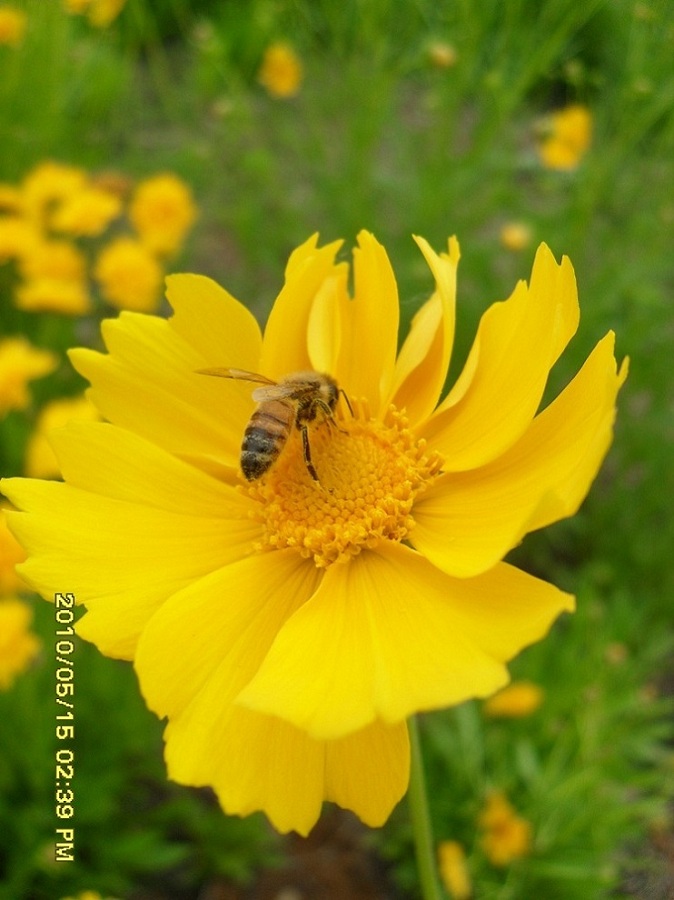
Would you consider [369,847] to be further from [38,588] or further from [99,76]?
[99,76]

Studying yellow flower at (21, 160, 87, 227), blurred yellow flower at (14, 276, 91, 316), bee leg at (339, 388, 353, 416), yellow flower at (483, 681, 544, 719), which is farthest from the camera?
yellow flower at (21, 160, 87, 227)

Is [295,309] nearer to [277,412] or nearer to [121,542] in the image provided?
[277,412]

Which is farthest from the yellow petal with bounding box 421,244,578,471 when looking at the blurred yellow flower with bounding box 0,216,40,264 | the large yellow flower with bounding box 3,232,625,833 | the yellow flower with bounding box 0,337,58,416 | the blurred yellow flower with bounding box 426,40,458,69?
the blurred yellow flower with bounding box 0,216,40,264

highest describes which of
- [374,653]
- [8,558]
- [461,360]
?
[461,360]

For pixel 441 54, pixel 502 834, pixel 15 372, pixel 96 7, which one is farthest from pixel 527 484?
pixel 96 7

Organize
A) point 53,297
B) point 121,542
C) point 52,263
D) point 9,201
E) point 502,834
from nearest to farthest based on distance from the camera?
point 121,542 → point 502,834 → point 53,297 → point 52,263 → point 9,201

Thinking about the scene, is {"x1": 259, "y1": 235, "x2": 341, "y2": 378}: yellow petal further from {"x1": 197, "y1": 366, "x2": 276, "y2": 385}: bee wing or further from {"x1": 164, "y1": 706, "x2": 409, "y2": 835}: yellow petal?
{"x1": 164, "y1": 706, "x2": 409, "y2": 835}: yellow petal

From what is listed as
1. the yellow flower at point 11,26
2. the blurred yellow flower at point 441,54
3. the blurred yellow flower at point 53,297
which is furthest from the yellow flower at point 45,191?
the blurred yellow flower at point 441,54
